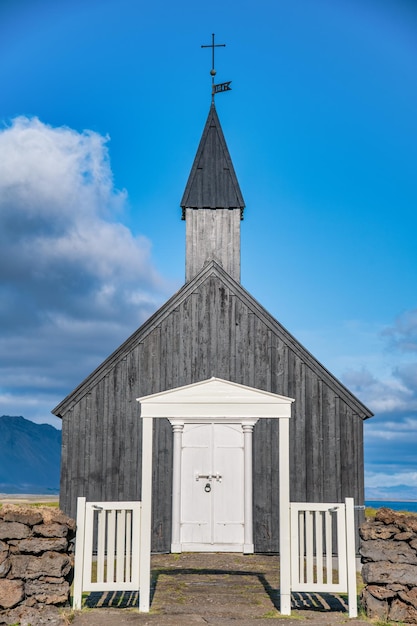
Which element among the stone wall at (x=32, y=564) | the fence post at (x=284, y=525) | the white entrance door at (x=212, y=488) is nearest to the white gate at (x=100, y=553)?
the stone wall at (x=32, y=564)

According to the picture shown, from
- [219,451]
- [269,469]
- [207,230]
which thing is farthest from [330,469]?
[207,230]

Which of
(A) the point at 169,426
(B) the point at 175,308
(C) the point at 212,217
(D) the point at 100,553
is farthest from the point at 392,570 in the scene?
(C) the point at 212,217

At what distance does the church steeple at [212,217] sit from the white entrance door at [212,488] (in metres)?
4.83

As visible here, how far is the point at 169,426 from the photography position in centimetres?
1772

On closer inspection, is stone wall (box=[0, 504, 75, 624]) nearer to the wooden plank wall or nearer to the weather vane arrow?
the wooden plank wall

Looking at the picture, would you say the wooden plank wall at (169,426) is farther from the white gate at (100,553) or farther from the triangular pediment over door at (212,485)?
the white gate at (100,553)

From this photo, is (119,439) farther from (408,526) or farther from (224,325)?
(408,526)

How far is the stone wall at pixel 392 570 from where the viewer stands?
36.2 feet

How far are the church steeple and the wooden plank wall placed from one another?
3.03 m

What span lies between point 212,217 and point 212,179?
4.12ft

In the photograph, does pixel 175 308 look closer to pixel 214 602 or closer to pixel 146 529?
pixel 146 529

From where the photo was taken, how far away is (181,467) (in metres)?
17.6

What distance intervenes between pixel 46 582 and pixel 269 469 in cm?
744

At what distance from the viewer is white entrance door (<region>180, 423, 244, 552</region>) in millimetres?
17250
